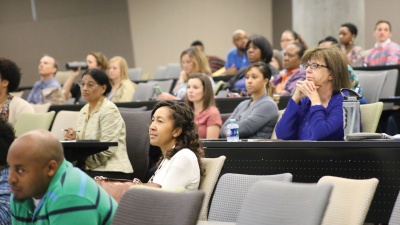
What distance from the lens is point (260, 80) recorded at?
696 cm

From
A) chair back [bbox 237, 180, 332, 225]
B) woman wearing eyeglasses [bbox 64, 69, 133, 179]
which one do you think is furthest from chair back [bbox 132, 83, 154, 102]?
chair back [bbox 237, 180, 332, 225]

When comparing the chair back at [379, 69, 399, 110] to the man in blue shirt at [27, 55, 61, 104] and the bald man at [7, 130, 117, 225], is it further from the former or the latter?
the bald man at [7, 130, 117, 225]

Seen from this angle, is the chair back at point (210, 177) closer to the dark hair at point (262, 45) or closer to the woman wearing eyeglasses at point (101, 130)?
the woman wearing eyeglasses at point (101, 130)

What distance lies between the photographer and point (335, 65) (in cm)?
574

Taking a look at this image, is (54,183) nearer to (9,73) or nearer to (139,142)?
(139,142)

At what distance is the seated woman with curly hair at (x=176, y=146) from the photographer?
4762 mm

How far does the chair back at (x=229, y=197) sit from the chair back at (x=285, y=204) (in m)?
0.86

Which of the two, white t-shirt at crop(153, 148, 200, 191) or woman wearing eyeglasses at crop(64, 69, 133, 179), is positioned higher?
white t-shirt at crop(153, 148, 200, 191)

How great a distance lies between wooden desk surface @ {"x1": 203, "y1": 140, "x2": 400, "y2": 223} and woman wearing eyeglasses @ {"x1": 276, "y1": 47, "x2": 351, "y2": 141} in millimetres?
186

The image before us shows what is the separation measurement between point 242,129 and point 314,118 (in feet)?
4.12

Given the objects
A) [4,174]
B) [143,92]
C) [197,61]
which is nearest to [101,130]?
[4,174]

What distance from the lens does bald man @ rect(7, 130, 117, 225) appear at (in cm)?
316

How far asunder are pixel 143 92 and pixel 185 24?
711cm

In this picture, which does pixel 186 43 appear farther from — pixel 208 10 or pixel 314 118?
pixel 314 118
